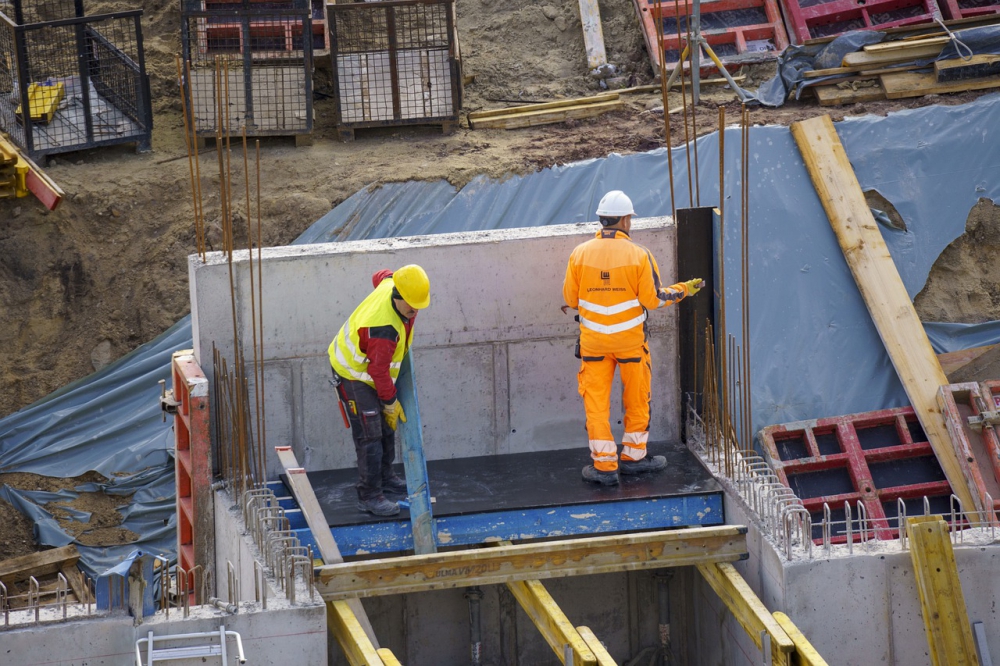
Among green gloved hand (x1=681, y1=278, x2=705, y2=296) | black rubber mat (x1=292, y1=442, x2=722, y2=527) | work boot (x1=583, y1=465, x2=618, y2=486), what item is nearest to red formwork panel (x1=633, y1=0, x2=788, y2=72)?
green gloved hand (x1=681, y1=278, x2=705, y2=296)

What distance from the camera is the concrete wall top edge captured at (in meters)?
8.97

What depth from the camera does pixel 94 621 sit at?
709 centimetres

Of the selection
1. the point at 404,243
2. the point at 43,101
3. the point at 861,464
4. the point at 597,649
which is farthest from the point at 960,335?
the point at 43,101

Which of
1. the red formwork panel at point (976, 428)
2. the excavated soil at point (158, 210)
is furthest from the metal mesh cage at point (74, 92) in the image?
the red formwork panel at point (976, 428)

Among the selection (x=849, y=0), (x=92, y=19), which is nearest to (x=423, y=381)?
(x=92, y=19)

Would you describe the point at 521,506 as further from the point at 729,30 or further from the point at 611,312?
the point at 729,30

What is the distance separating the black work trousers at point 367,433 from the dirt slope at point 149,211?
5217 millimetres

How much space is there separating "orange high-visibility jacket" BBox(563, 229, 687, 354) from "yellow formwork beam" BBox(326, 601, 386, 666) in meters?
2.33

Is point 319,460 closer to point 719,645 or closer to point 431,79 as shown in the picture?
point 719,645

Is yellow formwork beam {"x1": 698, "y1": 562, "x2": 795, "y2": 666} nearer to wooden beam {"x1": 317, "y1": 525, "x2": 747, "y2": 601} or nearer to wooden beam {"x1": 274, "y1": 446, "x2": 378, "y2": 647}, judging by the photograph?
wooden beam {"x1": 317, "y1": 525, "x2": 747, "y2": 601}

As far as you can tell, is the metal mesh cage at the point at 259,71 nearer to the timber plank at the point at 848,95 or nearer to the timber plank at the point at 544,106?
the timber plank at the point at 544,106

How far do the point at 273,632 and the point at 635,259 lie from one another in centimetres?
320

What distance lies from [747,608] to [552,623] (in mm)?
1141

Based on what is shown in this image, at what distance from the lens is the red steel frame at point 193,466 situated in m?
8.66
